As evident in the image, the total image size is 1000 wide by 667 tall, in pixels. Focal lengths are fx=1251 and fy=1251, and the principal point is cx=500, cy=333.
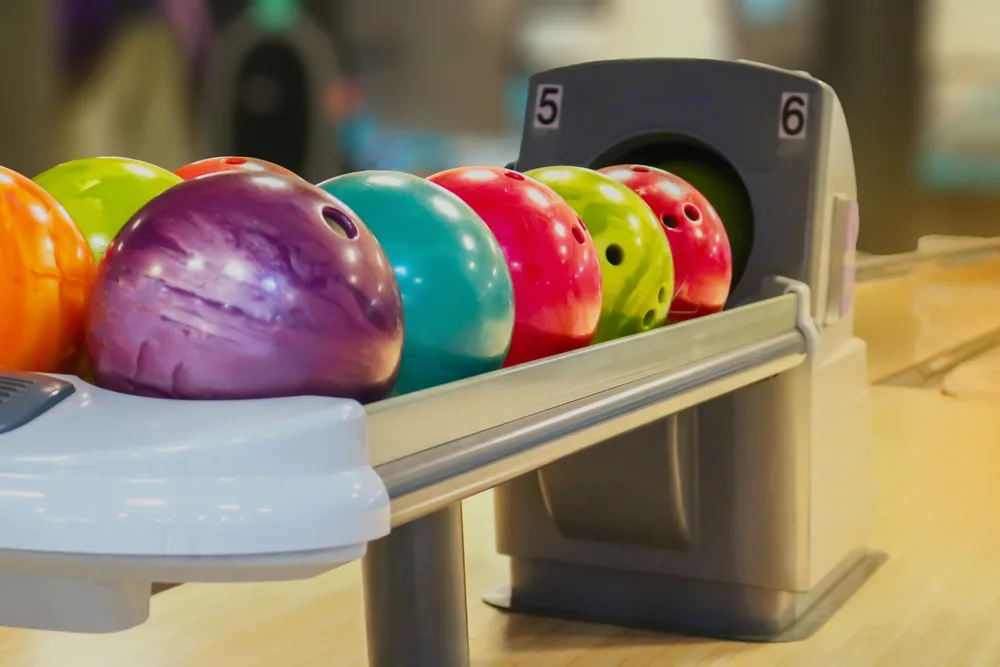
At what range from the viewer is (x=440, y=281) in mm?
1149

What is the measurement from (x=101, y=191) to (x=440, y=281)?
0.37m

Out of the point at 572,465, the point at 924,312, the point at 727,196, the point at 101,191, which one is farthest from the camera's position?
the point at 924,312

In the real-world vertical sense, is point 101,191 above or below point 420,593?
above

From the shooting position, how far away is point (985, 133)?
20.2 feet

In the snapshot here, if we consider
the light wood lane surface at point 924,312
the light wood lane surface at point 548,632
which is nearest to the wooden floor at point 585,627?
the light wood lane surface at point 548,632

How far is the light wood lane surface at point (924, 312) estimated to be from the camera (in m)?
4.88

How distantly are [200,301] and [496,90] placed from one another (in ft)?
17.5

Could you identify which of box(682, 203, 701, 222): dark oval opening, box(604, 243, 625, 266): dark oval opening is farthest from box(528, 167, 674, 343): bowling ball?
box(682, 203, 701, 222): dark oval opening

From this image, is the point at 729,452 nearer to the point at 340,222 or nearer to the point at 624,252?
the point at 624,252

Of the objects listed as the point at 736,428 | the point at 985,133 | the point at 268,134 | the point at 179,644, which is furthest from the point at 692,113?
the point at 985,133

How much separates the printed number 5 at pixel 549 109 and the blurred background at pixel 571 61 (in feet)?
11.9

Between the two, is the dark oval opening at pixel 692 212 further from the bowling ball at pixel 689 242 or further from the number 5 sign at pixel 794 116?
the number 5 sign at pixel 794 116

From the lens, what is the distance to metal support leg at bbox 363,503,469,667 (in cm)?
146

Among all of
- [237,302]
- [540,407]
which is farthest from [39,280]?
[540,407]
